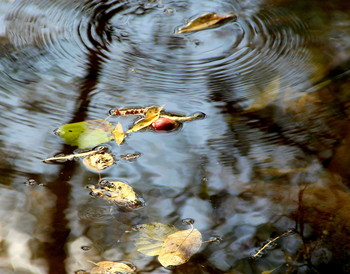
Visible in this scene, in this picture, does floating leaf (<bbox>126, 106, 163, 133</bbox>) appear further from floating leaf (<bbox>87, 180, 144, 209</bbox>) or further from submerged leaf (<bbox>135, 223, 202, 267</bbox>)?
submerged leaf (<bbox>135, 223, 202, 267</bbox>)

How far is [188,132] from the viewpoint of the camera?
1.84 metres

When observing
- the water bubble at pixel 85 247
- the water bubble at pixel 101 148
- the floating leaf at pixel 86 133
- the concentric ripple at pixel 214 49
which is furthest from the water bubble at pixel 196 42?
the water bubble at pixel 85 247

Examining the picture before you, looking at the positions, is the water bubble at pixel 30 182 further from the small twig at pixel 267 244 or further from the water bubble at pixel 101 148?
the small twig at pixel 267 244

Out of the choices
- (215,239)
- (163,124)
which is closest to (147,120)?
(163,124)

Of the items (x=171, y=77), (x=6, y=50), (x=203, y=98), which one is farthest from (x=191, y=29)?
(x=6, y=50)

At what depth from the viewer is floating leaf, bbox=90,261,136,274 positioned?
1343 mm

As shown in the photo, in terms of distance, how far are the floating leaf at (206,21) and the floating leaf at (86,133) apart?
0.92 meters

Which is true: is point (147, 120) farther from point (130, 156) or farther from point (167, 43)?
point (167, 43)

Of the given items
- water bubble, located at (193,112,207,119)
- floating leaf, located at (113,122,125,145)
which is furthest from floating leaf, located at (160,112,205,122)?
floating leaf, located at (113,122,125,145)

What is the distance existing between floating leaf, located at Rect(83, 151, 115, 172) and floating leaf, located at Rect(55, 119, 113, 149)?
0.21ft

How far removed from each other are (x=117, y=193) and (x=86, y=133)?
1.09 feet

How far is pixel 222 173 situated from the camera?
166 centimetres

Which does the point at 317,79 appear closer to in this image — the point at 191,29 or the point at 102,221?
the point at 191,29

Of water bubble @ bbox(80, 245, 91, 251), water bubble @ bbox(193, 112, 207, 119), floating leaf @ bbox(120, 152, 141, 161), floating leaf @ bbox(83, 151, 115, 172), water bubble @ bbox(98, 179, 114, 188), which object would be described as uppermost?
water bubble @ bbox(193, 112, 207, 119)
